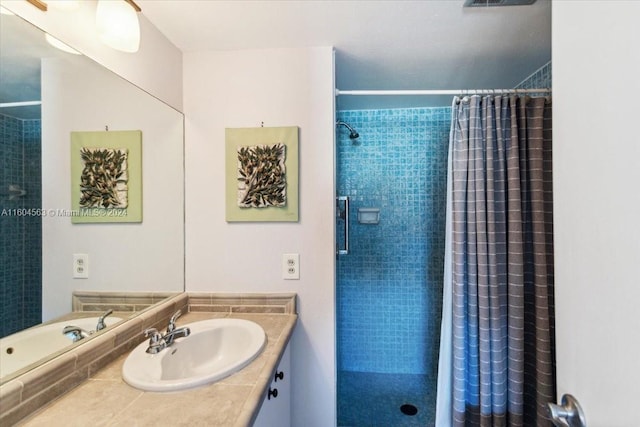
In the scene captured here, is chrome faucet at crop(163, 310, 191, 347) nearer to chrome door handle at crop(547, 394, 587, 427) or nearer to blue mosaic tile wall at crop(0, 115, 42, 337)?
blue mosaic tile wall at crop(0, 115, 42, 337)

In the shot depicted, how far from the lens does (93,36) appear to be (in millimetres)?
945

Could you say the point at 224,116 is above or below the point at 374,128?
below

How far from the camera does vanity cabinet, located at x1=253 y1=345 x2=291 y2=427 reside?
3.00 ft

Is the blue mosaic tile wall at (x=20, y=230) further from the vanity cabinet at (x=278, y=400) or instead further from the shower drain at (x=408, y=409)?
the shower drain at (x=408, y=409)

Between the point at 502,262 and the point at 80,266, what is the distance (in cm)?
185

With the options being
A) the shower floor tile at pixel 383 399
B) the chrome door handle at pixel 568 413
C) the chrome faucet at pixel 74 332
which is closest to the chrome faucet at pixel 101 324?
the chrome faucet at pixel 74 332

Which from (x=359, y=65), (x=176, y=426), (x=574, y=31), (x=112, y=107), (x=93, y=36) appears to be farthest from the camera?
(x=359, y=65)

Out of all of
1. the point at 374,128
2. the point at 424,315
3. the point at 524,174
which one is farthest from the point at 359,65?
the point at 424,315

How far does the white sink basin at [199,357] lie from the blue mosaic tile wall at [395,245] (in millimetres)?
1178

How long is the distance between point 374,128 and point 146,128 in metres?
1.69

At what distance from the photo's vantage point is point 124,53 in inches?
42.6

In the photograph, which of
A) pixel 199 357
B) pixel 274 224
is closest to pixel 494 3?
pixel 274 224

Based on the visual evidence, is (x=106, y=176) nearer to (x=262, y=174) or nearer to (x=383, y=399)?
(x=262, y=174)

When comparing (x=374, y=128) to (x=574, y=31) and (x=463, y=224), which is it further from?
(x=574, y=31)
